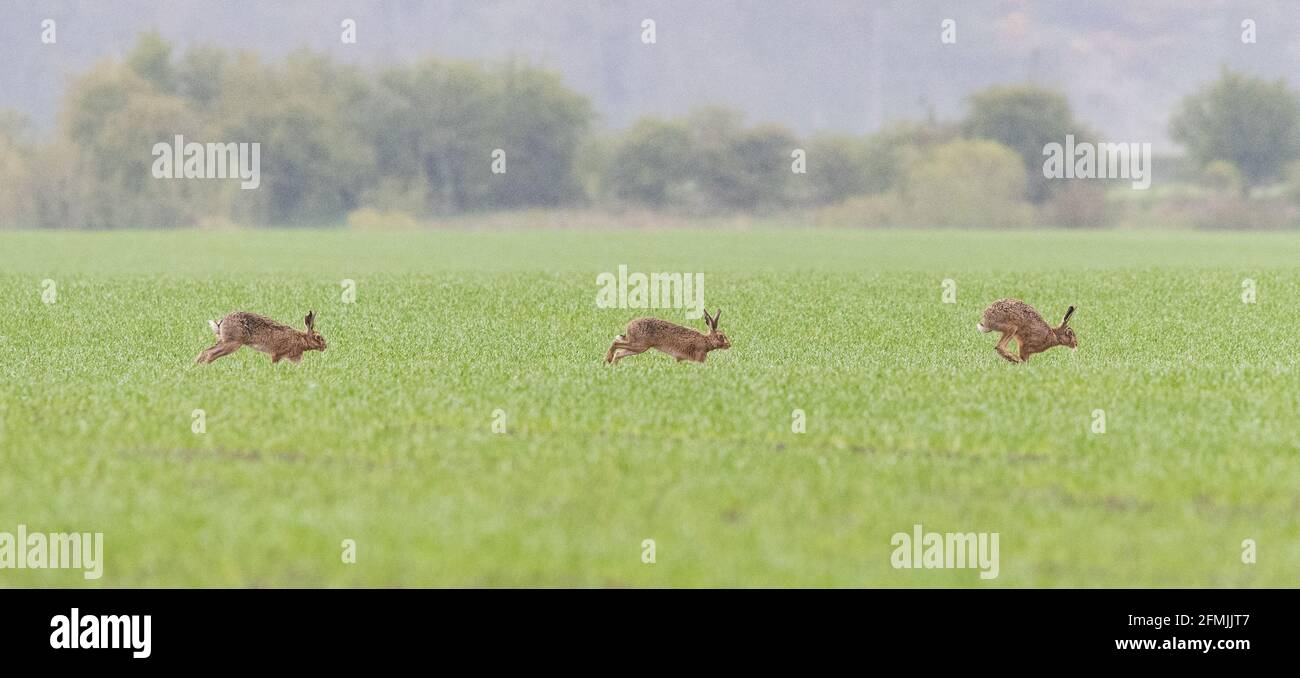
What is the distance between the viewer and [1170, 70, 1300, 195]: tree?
14925cm

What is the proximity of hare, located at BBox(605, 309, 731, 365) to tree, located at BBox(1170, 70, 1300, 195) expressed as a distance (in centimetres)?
14278

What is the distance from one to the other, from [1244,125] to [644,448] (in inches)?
5946

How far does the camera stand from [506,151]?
143375 millimetres

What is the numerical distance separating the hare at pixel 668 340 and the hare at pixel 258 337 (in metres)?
4.36

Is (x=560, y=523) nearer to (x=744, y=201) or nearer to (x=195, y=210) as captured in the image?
(x=195, y=210)

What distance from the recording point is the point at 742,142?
14088 cm

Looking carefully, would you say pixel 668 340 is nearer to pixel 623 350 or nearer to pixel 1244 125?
pixel 623 350

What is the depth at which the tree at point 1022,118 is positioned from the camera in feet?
462

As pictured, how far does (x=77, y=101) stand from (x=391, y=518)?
Answer: 125607mm

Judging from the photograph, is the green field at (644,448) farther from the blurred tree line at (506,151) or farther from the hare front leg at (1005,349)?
the blurred tree line at (506,151)
